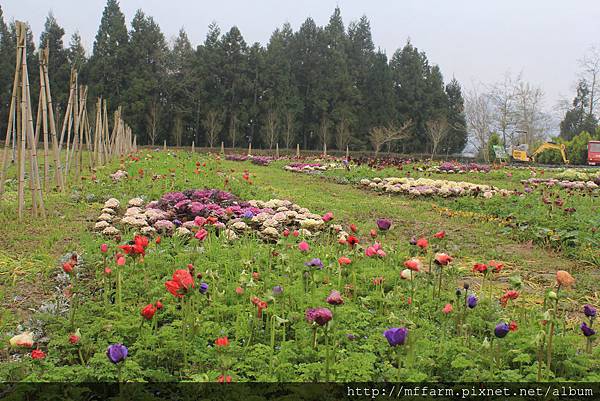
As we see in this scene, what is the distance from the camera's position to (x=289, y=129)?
38344 millimetres

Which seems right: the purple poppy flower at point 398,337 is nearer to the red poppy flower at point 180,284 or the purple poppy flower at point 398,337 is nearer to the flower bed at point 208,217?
the red poppy flower at point 180,284

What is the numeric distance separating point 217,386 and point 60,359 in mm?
972

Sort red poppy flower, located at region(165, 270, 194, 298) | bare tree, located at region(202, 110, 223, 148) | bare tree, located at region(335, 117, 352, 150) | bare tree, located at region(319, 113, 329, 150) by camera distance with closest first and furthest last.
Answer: red poppy flower, located at region(165, 270, 194, 298) < bare tree, located at region(202, 110, 223, 148) < bare tree, located at region(335, 117, 352, 150) < bare tree, located at region(319, 113, 329, 150)

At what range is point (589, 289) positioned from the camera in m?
4.56

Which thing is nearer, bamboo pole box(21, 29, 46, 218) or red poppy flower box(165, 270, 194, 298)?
red poppy flower box(165, 270, 194, 298)

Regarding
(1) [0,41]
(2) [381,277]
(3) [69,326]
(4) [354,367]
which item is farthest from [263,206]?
(1) [0,41]

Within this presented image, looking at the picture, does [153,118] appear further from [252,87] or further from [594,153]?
[594,153]

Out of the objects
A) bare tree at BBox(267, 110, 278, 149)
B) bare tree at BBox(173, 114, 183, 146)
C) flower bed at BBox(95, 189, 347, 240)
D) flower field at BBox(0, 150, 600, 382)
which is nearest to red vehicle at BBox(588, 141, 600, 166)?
bare tree at BBox(267, 110, 278, 149)

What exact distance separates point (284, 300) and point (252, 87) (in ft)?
124

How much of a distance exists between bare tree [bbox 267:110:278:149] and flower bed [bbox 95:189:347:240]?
30.2 metres

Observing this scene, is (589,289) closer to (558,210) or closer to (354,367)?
(354,367)

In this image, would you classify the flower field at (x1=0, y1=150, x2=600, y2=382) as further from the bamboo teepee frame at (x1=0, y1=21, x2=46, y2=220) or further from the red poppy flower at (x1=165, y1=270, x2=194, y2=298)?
the bamboo teepee frame at (x1=0, y1=21, x2=46, y2=220)

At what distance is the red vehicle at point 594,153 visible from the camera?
28.2 m

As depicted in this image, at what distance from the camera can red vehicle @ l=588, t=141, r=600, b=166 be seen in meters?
28.2
